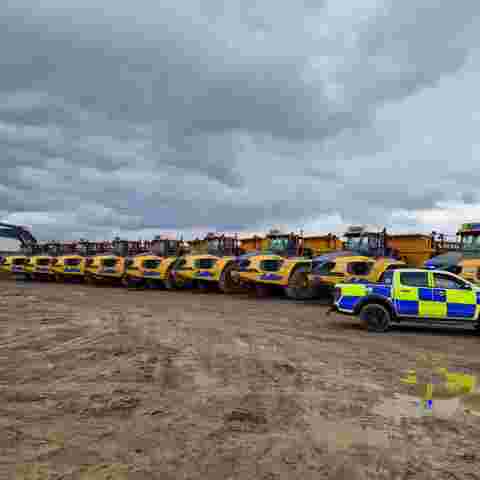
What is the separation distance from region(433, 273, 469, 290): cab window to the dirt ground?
1050 millimetres

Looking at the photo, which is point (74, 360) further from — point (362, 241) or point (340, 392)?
point (362, 241)

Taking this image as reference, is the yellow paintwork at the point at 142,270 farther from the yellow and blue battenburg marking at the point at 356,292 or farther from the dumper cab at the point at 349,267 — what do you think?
the yellow and blue battenburg marking at the point at 356,292

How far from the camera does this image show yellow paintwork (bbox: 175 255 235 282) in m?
18.3

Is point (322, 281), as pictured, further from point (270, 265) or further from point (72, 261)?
point (72, 261)

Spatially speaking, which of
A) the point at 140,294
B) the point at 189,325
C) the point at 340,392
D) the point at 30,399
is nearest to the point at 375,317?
the point at 189,325

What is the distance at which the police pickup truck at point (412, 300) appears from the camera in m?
10.1

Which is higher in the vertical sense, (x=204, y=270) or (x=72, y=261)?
(x=72, y=261)

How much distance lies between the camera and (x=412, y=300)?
407 inches

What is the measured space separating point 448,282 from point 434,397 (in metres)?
5.22

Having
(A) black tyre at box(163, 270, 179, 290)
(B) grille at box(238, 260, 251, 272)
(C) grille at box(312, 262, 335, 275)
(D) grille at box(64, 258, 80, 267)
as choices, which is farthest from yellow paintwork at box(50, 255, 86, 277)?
(C) grille at box(312, 262, 335, 275)

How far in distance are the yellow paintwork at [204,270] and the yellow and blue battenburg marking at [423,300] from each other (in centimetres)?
812

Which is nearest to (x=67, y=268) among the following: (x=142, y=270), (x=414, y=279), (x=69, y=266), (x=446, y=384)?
(x=69, y=266)

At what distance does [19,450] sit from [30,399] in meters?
1.40

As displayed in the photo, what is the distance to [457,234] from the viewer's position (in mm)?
15789
